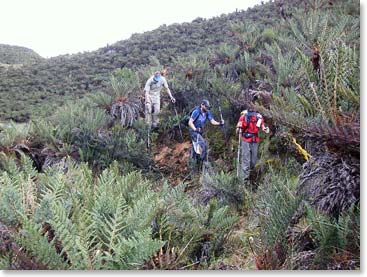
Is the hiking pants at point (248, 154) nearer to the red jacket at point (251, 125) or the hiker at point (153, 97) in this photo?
the red jacket at point (251, 125)

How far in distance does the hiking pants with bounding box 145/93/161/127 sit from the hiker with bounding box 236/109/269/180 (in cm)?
190

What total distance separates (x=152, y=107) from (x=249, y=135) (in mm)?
2089

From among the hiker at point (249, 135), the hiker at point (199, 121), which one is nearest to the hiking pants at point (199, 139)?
the hiker at point (199, 121)

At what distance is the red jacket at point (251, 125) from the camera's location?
4.75 meters

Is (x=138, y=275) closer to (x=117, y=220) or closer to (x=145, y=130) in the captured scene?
(x=117, y=220)

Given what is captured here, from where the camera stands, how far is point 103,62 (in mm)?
14320

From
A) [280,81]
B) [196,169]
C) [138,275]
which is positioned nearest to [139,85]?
[196,169]

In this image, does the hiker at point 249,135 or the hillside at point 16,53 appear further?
the hillside at point 16,53

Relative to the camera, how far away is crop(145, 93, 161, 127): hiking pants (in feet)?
21.6

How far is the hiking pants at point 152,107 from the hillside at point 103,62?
6.29 ft

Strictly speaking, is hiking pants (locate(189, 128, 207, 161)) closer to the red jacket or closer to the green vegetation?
the green vegetation

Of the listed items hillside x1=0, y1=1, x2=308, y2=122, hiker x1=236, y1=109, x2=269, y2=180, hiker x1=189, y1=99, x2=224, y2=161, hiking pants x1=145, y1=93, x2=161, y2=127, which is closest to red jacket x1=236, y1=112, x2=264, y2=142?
hiker x1=236, y1=109, x2=269, y2=180

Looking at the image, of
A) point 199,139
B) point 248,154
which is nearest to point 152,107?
point 199,139

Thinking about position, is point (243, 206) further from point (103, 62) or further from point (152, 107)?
point (103, 62)
